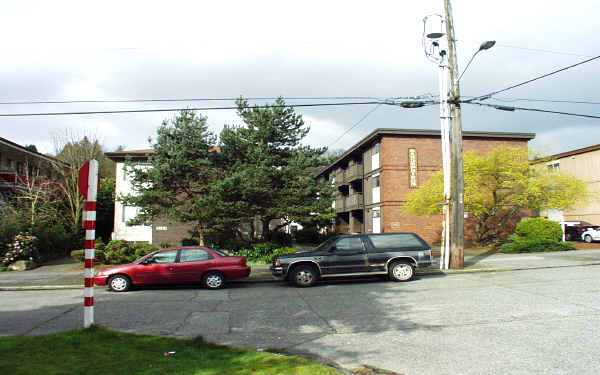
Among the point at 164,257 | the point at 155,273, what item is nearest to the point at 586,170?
the point at 164,257

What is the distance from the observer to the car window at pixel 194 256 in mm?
12648

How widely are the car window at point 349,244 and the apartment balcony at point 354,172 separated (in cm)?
2522

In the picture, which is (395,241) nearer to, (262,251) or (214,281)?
(214,281)

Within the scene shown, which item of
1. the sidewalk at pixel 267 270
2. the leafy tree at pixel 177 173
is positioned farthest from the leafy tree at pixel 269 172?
the sidewalk at pixel 267 270

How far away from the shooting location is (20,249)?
2033 centimetres

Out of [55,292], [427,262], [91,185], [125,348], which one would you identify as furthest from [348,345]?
[55,292]

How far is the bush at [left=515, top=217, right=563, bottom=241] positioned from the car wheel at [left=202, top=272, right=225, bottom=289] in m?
18.3

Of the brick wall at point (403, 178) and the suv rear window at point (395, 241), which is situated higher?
the brick wall at point (403, 178)

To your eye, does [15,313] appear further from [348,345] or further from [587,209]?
[587,209]

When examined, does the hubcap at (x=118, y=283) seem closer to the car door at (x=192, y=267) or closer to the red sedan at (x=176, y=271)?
the red sedan at (x=176, y=271)

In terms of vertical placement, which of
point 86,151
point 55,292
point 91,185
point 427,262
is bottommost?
point 55,292

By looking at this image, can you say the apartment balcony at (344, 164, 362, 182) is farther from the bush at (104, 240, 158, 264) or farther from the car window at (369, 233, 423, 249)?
the car window at (369, 233, 423, 249)

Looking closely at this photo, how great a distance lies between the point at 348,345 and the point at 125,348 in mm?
3147

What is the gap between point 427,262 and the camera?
12.9 m
